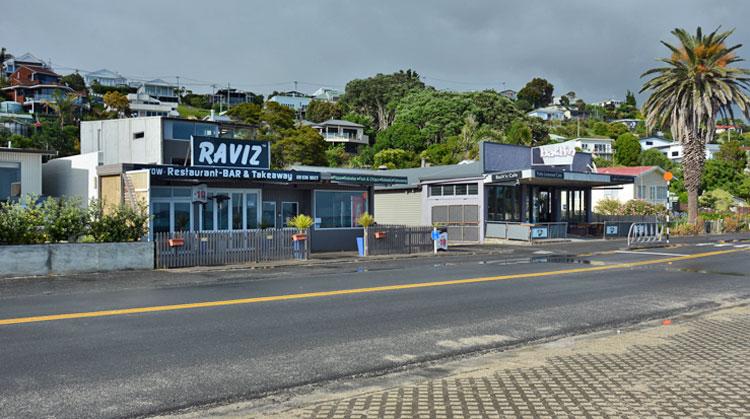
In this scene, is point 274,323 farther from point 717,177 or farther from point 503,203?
point 717,177

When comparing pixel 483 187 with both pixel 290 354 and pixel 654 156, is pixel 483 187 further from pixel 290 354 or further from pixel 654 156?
pixel 654 156

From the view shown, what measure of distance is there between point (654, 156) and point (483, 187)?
62063 mm

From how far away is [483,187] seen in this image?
36375 millimetres

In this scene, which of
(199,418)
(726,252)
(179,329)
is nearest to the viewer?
(199,418)

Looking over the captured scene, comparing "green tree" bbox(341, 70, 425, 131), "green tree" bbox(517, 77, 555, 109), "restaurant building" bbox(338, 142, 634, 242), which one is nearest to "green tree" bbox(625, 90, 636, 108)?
"green tree" bbox(517, 77, 555, 109)

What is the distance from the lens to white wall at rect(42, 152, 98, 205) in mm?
30272

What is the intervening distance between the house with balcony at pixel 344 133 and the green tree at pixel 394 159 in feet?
93.2

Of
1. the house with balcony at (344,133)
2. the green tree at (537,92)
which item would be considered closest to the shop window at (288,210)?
the house with balcony at (344,133)

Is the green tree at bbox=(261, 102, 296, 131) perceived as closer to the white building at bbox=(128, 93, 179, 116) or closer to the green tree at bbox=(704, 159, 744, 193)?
the white building at bbox=(128, 93, 179, 116)

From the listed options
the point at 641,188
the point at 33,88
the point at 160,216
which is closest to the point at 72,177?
the point at 160,216

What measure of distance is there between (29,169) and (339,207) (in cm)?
1407

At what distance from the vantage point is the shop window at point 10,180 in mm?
29797

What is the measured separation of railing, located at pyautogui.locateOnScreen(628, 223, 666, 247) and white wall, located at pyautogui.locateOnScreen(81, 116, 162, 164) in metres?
24.2

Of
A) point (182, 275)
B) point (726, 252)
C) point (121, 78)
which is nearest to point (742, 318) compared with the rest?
point (182, 275)
